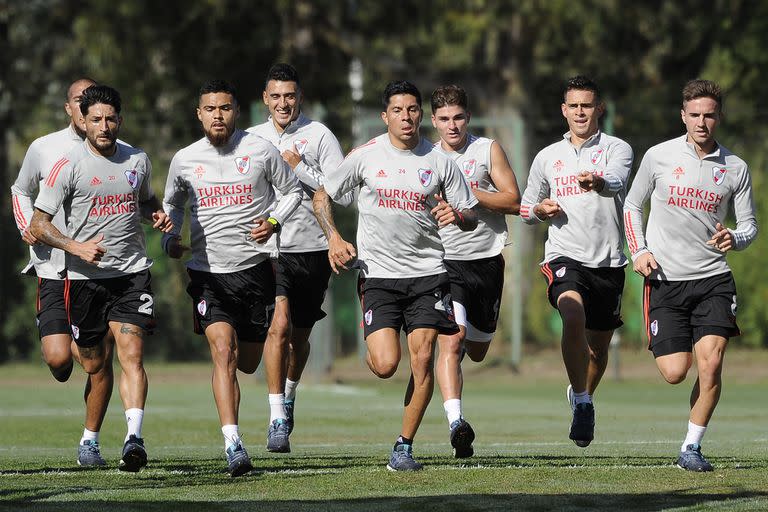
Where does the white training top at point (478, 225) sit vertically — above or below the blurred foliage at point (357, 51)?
below

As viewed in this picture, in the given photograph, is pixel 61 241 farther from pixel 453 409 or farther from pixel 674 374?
pixel 674 374

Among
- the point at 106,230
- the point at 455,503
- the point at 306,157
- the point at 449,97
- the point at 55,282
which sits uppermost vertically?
the point at 449,97

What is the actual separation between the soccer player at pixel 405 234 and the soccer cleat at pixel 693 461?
1.58m

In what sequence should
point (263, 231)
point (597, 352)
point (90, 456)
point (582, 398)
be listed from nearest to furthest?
point (263, 231), point (90, 456), point (582, 398), point (597, 352)

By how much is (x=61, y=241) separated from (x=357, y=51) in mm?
18421

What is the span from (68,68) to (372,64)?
565 cm

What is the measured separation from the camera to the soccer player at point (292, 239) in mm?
11156

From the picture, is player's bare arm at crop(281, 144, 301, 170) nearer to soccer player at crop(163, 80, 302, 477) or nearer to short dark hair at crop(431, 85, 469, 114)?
soccer player at crop(163, 80, 302, 477)

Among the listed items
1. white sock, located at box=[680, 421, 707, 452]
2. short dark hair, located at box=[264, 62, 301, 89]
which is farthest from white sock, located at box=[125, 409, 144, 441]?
white sock, located at box=[680, 421, 707, 452]

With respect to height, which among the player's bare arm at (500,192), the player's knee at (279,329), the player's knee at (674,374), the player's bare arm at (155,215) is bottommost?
the player's knee at (674,374)

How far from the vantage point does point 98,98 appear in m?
9.98

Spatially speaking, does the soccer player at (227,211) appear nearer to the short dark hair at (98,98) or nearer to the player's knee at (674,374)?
the short dark hair at (98,98)

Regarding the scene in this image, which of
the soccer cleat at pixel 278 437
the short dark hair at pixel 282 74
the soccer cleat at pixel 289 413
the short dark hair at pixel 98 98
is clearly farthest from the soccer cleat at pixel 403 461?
the short dark hair at pixel 282 74

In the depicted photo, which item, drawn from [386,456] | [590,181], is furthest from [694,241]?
[386,456]
